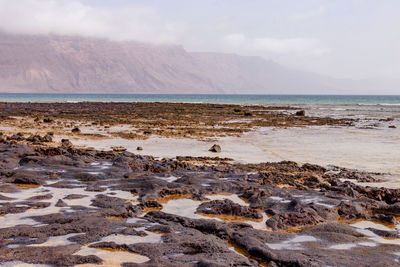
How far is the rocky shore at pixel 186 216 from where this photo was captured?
4.93m

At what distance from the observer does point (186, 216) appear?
6727mm

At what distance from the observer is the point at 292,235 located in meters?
5.78

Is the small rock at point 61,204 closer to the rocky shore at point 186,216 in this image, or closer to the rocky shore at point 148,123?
the rocky shore at point 186,216

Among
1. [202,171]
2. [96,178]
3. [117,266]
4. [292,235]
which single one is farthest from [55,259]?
[202,171]

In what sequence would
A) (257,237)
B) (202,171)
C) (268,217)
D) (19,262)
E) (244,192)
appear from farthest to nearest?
1. (202,171)
2. (244,192)
3. (268,217)
4. (257,237)
5. (19,262)

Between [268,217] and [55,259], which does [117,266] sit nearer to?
[55,259]

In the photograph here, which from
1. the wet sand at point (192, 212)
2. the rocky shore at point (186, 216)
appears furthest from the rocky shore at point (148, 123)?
the rocky shore at point (186, 216)

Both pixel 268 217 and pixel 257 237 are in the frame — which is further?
pixel 268 217

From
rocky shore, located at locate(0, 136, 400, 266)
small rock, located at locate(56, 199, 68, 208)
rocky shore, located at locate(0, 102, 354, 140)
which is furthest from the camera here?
rocky shore, located at locate(0, 102, 354, 140)

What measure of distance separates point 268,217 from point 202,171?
4009mm

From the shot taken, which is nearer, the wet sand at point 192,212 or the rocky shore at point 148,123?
the wet sand at point 192,212

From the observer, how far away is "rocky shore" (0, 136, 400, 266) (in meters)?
4.93

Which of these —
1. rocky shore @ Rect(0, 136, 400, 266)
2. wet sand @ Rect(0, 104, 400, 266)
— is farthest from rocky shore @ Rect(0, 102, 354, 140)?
rocky shore @ Rect(0, 136, 400, 266)

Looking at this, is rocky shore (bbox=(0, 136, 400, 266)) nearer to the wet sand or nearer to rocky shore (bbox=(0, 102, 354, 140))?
the wet sand
